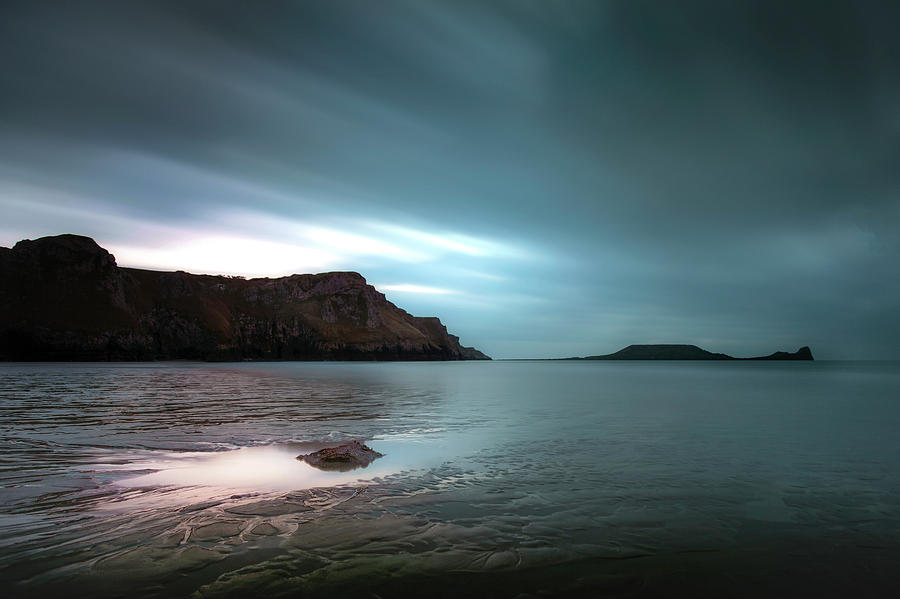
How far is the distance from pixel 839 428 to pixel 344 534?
30226 millimetres

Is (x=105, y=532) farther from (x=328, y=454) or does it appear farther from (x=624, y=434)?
(x=624, y=434)

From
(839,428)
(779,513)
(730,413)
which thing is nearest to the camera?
(779,513)

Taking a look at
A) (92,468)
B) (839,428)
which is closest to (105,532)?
(92,468)

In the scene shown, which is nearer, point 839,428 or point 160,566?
point 160,566

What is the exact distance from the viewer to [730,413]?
3341cm

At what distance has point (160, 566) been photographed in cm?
691

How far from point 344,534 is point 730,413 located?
3363 centimetres

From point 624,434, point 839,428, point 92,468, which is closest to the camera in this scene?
point 92,468

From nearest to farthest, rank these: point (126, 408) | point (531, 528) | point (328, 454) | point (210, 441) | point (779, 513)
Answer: point (531, 528)
point (779, 513)
point (328, 454)
point (210, 441)
point (126, 408)

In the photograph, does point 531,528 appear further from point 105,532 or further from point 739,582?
point 105,532

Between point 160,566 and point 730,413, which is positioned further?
point 730,413

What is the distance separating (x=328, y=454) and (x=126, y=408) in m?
21.7

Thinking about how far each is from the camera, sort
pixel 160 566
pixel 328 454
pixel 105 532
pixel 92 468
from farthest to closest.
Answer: pixel 328 454 < pixel 92 468 < pixel 105 532 < pixel 160 566

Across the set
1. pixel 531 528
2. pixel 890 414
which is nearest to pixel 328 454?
pixel 531 528
